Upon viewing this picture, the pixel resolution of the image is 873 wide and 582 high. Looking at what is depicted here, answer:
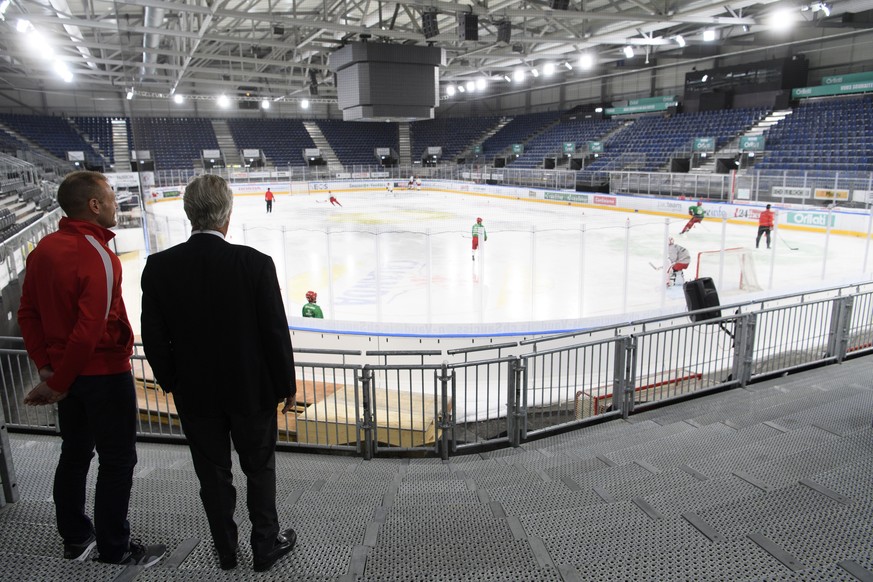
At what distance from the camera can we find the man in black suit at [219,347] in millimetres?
2289

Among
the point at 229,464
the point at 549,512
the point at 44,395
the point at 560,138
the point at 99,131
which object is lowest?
the point at 549,512

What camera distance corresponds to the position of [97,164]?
4256 cm

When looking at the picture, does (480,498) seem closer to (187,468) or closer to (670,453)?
(670,453)

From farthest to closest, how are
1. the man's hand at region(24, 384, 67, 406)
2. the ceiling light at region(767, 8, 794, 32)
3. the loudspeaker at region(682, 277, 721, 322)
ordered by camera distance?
the ceiling light at region(767, 8, 794, 32) → the loudspeaker at region(682, 277, 721, 322) → the man's hand at region(24, 384, 67, 406)

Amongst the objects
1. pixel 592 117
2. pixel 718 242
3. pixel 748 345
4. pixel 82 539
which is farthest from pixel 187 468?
pixel 592 117

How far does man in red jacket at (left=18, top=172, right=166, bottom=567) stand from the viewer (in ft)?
7.73

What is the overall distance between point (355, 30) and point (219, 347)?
58.3 feet

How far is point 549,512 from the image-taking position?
2.99 meters

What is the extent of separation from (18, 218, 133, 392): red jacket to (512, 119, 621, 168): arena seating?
131ft

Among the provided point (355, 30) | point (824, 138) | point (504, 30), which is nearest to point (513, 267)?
point (504, 30)

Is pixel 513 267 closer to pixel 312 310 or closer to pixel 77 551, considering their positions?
pixel 312 310

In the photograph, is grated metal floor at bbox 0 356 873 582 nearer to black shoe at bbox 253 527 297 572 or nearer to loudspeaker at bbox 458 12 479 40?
black shoe at bbox 253 527 297 572

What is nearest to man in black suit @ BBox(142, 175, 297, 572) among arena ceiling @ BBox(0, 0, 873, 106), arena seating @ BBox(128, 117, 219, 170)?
arena ceiling @ BBox(0, 0, 873, 106)

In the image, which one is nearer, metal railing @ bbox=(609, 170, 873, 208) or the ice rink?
the ice rink
